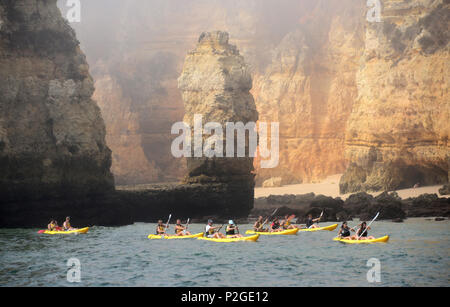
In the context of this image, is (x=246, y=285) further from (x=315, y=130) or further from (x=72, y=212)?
(x=315, y=130)

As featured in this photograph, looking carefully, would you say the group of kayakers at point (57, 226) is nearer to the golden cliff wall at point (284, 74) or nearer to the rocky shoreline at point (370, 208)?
the rocky shoreline at point (370, 208)

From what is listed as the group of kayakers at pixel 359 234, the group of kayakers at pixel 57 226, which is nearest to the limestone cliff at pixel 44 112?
the group of kayakers at pixel 57 226

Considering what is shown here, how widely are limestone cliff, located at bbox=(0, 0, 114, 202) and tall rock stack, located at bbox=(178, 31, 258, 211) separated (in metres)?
5.81

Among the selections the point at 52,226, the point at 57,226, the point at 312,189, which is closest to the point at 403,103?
the point at 312,189

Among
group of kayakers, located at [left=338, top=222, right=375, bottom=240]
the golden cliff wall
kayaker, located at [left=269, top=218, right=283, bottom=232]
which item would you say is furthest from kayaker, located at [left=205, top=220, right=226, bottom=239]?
the golden cliff wall

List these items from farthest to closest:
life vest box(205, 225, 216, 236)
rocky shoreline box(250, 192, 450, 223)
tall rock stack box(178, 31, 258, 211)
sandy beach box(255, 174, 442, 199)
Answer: sandy beach box(255, 174, 442, 199) → tall rock stack box(178, 31, 258, 211) → rocky shoreline box(250, 192, 450, 223) → life vest box(205, 225, 216, 236)

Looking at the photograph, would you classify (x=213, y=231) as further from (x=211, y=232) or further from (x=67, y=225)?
(x=67, y=225)

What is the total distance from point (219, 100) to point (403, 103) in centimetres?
1186

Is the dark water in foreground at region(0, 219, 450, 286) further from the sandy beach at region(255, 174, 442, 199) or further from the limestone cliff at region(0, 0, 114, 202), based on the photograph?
the sandy beach at region(255, 174, 442, 199)

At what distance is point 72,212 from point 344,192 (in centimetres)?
1965

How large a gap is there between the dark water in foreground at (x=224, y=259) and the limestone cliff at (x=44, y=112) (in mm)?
2465

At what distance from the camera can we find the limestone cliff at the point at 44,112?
33.6 metres

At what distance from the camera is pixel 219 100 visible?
40.2 m

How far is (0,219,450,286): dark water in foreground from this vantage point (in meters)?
23.1
